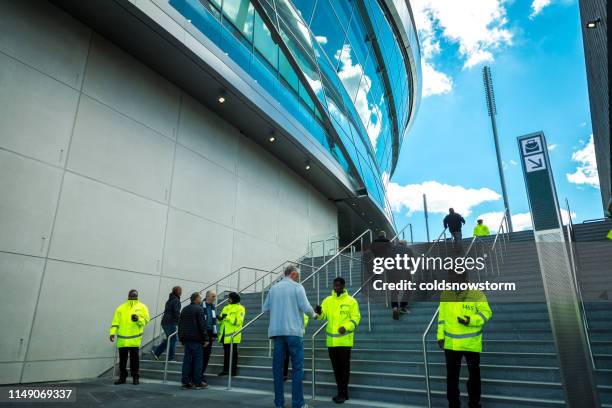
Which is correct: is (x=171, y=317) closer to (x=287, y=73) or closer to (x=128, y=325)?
(x=128, y=325)

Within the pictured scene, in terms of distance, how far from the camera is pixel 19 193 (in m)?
7.15

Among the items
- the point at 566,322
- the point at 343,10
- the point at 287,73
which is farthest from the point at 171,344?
the point at 343,10

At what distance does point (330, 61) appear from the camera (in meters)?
16.2

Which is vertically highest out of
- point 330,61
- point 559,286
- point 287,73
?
point 330,61

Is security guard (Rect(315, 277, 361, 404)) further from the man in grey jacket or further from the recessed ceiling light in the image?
the recessed ceiling light

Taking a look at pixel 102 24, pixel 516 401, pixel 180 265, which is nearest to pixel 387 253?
pixel 516 401

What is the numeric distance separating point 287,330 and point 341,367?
3.80ft

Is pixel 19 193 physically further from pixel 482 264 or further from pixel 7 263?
pixel 482 264

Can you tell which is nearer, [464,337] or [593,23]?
[464,337]

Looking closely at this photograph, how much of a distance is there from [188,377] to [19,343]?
306cm

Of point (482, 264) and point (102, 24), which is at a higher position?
point (102, 24)

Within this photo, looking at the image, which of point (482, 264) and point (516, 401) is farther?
point (482, 264)

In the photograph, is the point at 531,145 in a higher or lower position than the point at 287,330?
higher

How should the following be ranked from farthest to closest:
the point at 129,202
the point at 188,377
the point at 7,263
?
the point at 129,202 < the point at 7,263 < the point at 188,377
